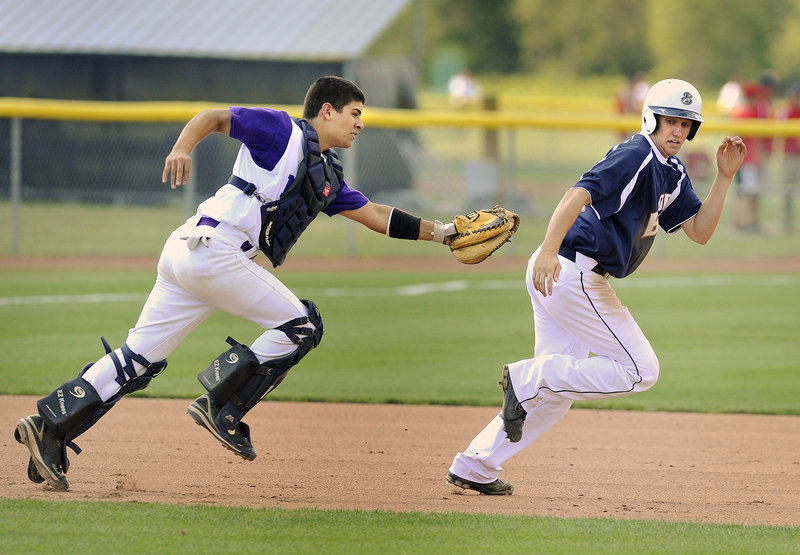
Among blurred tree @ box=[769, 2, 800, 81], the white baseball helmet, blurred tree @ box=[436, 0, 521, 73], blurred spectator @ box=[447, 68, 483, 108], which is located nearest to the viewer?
the white baseball helmet

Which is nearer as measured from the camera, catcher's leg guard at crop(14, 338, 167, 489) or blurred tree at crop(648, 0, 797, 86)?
catcher's leg guard at crop(14, 338, 167, 489)

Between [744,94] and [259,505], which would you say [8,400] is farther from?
[744,94]

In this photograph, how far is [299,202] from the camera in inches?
200

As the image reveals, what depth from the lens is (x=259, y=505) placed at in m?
4.95

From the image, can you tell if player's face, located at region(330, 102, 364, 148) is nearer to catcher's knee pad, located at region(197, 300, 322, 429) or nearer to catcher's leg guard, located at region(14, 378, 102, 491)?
catcher's knee pad, located at region(197, 300, 322, 429)

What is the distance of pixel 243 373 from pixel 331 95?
1377mm

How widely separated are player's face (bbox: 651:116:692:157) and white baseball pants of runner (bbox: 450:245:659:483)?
642 millimetres

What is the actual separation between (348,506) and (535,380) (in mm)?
1052

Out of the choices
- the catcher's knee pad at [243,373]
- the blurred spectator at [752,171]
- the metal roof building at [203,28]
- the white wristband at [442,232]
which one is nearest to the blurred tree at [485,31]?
the metal roof building at [203,28]

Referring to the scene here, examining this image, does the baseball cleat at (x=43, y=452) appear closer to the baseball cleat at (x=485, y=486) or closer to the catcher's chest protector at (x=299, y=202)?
the catcher's chest protector at (x=299, y=202)

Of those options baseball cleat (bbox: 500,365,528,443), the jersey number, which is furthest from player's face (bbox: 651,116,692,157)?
baseball cleat (bbox: 500,365,528,443)

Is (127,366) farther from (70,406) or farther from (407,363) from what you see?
(407,363)

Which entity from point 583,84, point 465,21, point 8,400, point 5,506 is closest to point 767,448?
point 5,506

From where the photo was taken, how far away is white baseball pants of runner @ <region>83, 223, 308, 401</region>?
16.2ft
